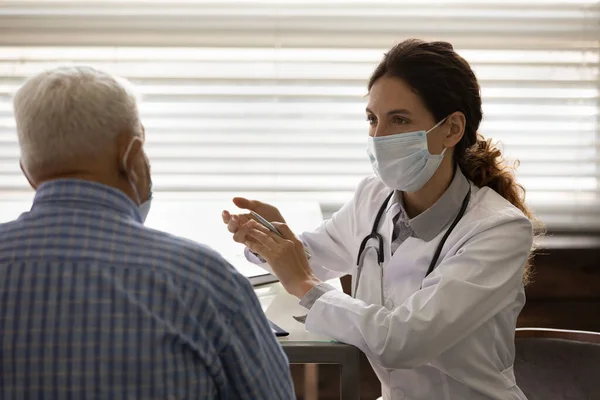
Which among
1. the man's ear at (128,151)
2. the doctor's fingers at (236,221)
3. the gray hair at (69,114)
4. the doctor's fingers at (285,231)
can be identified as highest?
the gray hair at (69,114)

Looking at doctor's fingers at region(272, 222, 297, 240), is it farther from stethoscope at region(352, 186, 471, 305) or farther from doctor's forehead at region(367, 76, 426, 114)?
doctor's forehead at region(367, 76, 426, 114)

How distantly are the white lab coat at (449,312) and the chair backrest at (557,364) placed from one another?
13 centimetres

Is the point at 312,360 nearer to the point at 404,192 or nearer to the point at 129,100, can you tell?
the point at 404,192

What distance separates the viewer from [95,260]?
36.3 inches

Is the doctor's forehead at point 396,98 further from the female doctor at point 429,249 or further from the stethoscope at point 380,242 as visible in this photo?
the stethoscope at point 380,242

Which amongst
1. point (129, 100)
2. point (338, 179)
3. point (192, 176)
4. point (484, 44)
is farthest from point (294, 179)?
point (129, 100)

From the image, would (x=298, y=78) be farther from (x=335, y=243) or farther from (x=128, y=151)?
(x=128, y=151)

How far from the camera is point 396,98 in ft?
5.29

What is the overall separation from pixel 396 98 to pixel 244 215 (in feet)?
1.39

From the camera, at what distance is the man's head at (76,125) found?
0.96m

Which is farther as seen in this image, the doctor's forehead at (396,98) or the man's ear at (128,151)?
the doctor's forehead at (396,98)

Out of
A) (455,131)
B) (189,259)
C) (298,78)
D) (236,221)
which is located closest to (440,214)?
(455,131)

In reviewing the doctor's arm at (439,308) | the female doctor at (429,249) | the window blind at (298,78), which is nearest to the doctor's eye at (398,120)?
the female doctor at (429,249)

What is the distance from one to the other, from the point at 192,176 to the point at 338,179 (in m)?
0.53
